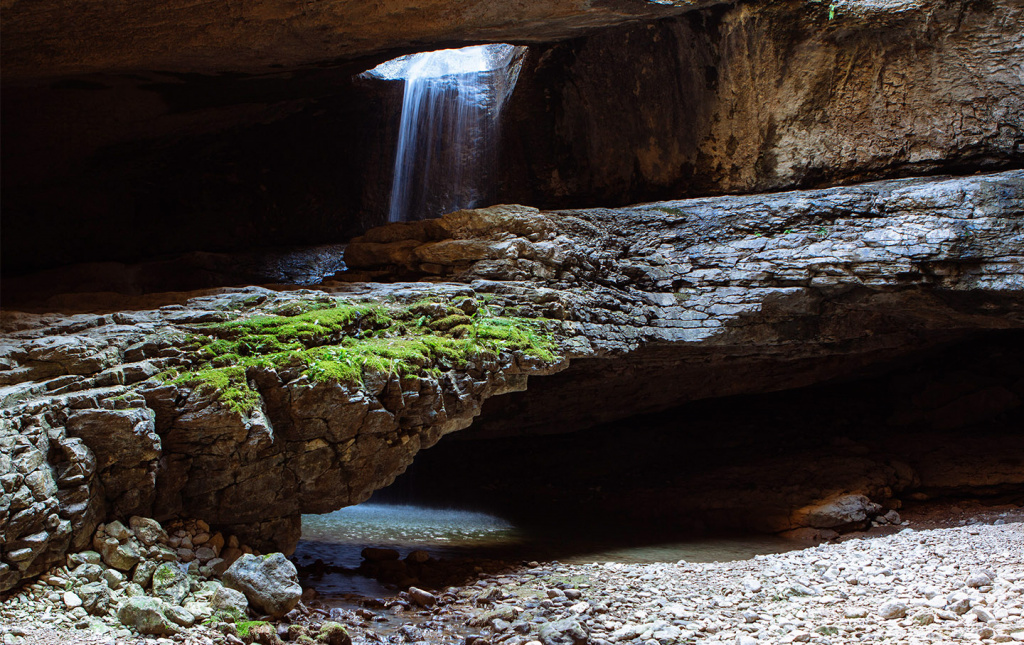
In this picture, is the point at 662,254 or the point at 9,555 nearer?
the point at 9,555

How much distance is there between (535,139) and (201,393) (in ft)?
28.6

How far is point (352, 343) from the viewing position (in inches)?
257

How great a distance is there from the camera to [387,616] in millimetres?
5609

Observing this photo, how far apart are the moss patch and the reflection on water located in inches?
88.6

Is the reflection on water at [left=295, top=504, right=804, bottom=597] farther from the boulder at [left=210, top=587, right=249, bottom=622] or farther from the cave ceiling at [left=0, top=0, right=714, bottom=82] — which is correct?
the cave ceiling at [left=0, top=0, right=714, bottom=82]

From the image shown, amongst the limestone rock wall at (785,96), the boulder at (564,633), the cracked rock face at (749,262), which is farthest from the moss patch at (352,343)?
the limestone rock wall at (785,96)

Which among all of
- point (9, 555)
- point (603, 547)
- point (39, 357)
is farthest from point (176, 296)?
point (603, 547)

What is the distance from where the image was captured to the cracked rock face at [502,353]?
488cm

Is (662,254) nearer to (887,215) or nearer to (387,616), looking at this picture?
(887,215)

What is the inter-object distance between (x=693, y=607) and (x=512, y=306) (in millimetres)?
3943

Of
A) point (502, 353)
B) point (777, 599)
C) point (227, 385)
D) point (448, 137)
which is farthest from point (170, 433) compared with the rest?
point (448, 137)

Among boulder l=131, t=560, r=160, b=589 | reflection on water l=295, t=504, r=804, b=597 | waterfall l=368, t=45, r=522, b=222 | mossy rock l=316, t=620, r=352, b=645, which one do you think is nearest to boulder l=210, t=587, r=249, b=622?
boulder l=131, t=560, r=160, b=589

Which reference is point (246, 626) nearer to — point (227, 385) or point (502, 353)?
point (227, 385)

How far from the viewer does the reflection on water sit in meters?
7.75
